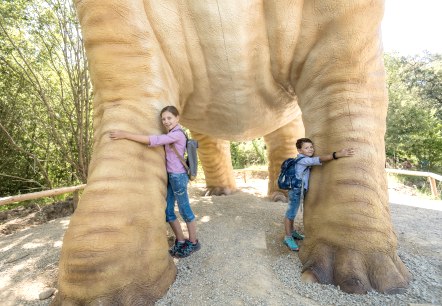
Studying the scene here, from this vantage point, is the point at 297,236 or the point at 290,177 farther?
the point at 297,236

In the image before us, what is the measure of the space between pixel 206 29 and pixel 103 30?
606 millimetres

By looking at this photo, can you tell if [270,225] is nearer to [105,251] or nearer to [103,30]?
[105,251]

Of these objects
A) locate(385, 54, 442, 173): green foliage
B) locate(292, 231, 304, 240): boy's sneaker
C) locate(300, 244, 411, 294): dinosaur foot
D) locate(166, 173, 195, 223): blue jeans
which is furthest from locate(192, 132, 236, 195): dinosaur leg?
locate(385, 54, 442, 173): green foliage

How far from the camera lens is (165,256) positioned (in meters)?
1.76

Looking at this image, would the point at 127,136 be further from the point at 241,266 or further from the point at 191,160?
the point at 241,266

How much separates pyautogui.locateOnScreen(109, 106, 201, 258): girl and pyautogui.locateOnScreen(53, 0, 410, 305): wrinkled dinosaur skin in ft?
0.18

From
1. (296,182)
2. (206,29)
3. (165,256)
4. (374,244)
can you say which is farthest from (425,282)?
(206,29)

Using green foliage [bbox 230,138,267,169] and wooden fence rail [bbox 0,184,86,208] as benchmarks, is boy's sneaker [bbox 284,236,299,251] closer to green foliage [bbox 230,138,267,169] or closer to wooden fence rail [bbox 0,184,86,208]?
wooden fence rail [bbox 0,184,86,208]

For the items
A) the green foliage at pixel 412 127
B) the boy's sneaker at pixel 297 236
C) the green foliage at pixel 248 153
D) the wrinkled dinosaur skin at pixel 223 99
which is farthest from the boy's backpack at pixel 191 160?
the green foliage at pixel 412 127

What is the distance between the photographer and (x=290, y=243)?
2293 millimetres

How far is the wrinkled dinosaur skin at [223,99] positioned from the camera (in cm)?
158

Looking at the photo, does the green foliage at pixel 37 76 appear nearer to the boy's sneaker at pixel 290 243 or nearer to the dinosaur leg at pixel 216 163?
the dinosaur leg at pixel 216 163

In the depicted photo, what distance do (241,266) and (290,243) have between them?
48cm

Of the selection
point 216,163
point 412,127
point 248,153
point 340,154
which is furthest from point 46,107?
point 412,127
